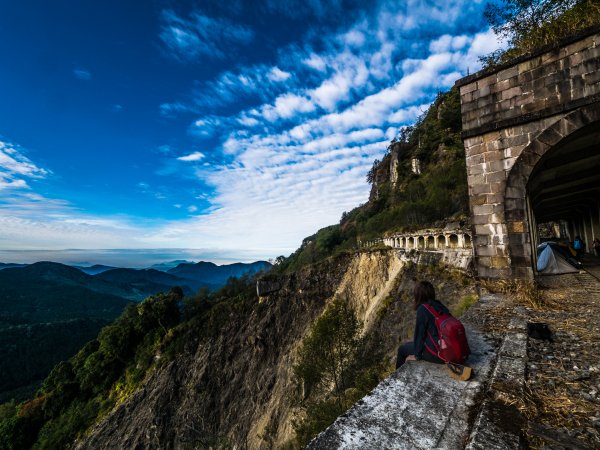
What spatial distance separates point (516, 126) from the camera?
6277 mm

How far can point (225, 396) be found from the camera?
28359mm

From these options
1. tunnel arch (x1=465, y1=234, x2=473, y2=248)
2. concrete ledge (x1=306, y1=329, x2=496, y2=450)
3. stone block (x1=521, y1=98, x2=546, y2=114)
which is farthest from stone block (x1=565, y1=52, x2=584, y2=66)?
tunnel arch (x1=465, y1=234, x2=473, y2=248)

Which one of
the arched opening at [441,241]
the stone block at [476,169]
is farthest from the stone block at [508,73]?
the arched opening at [441,241]

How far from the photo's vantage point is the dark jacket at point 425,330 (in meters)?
3.10

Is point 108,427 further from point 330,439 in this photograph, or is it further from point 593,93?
point 593,93

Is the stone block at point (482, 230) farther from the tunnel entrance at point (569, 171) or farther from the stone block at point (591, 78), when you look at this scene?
the stone block at point (591, 78)

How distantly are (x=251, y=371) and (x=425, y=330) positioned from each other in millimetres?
30380

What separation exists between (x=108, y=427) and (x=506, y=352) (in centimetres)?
3857

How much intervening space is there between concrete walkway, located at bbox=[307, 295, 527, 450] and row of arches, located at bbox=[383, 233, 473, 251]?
18703 millimetres

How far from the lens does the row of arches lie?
2095 cm

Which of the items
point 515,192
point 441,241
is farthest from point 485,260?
point 441,241

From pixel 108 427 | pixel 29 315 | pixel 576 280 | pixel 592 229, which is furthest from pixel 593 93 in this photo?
pixel 29 315

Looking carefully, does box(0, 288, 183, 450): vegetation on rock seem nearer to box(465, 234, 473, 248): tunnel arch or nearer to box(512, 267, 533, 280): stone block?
box(465, 234, 473, 248): tunnel arch

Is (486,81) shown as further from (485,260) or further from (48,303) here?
(48,303)
